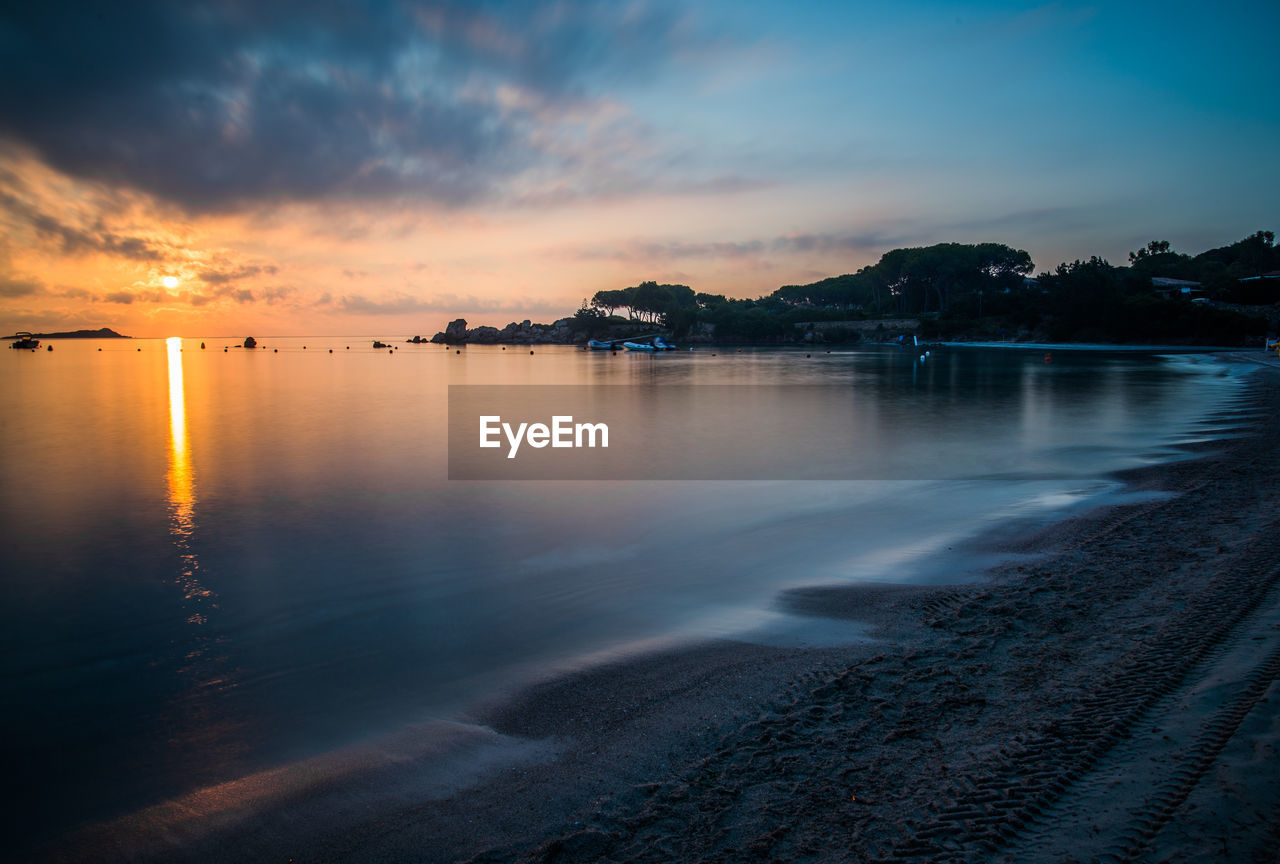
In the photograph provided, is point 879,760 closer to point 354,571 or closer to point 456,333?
point 354,571

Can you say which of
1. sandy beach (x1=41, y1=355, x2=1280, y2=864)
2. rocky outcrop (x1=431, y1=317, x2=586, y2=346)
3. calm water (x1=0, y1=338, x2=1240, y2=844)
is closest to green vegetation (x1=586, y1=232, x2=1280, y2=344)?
rocky outcrop (x1=431, y1=317, x2=586, y2=346)

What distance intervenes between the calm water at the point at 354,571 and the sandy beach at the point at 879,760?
743mm

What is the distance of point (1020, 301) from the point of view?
10769 cm

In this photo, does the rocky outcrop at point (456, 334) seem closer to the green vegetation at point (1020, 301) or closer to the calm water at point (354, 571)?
the green vegetation at point (1020, 301)

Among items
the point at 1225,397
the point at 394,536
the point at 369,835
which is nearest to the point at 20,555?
the point at 394,536

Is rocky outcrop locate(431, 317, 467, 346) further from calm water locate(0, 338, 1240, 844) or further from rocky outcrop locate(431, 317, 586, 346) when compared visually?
calm water locate(0, 338, 1240, 844)

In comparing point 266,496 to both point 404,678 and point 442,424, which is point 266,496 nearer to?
point 404,678

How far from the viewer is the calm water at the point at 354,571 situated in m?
5.50

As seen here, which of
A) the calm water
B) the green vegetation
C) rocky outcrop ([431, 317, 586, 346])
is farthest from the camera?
rocky outcrop ([431, 317, 586, 346])

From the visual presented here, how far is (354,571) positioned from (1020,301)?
4701 inches

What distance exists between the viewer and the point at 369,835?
4.01m

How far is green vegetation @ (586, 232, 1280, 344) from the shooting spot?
83125 mm

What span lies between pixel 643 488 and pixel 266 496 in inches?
305

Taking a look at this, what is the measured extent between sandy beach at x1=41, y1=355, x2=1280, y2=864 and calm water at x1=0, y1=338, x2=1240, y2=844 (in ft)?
2.44
